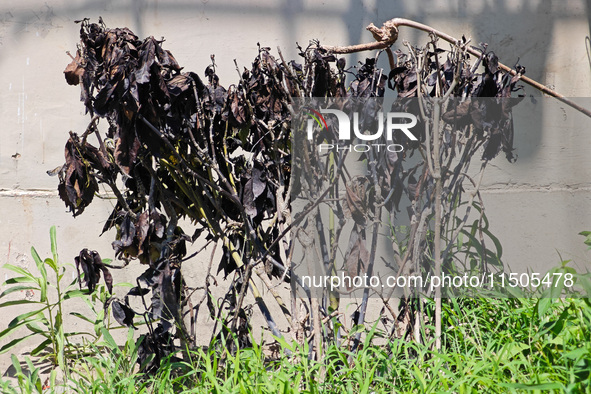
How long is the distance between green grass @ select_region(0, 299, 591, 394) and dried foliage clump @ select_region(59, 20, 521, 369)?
0.19 meters

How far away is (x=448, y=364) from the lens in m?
2.44

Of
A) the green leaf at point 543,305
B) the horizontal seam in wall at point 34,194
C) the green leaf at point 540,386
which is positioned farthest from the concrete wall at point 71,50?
the green leaf at point 540,386

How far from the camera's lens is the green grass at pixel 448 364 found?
2.11 metres

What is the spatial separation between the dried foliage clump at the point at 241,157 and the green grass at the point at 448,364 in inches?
7.6

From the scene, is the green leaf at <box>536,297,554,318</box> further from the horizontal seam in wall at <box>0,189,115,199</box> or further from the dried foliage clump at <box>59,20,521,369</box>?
the horizontal seam in wall at <box>0,189,115,199</box>

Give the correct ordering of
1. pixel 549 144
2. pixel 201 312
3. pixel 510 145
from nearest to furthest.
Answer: pixel 510 145, pixel 549 144, pixel 201 312

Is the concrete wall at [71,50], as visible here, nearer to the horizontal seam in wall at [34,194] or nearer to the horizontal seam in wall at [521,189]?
the horizontal seam in wall at [34,194]

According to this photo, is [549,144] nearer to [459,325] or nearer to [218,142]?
[459,325]

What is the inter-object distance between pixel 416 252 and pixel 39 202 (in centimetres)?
264

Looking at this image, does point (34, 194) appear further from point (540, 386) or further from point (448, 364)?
point (540, 386)

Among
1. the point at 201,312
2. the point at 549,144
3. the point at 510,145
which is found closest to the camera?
the point at 510,145

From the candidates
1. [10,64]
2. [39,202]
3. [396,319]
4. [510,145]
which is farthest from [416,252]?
[10,64]

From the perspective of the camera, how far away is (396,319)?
→ 2.58 meters

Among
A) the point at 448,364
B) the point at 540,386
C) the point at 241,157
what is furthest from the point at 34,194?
the point at 540,386
